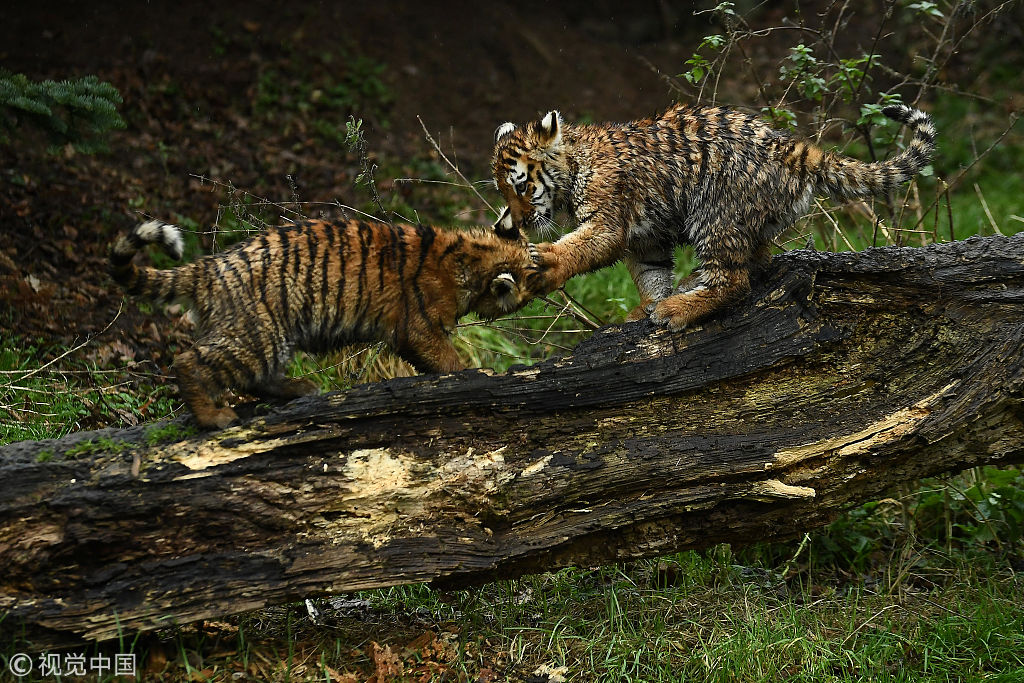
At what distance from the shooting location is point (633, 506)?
439 cm

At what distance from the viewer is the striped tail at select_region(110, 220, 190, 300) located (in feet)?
13.8

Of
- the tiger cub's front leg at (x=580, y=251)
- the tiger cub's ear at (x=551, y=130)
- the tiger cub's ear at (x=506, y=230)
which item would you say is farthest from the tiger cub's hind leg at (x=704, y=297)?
the tiger cub's ear at (x=551, y=130)

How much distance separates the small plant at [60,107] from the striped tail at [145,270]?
1.68m

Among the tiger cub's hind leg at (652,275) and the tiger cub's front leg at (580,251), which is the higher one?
the tiger cub's front leg at (580,251)

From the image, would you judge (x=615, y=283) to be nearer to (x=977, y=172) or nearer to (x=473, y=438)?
(x=473, y=438)

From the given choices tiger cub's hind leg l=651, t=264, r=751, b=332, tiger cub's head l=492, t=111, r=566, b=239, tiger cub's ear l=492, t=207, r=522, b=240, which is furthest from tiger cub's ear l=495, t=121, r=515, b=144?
tiger cub's hind leg l=651, t=264, r=751, b=332

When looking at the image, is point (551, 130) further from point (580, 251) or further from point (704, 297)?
point (704, 297)

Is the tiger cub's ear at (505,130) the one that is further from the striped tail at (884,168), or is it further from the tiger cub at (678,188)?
the striped tail at (884,168)

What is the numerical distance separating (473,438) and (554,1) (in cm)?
1239

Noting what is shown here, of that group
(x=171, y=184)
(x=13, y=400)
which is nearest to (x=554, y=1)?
(x=171, y=184)

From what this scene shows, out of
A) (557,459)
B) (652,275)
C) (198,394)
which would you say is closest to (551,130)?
(652,275)

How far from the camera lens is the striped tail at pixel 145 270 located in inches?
166

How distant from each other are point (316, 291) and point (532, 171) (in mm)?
1959

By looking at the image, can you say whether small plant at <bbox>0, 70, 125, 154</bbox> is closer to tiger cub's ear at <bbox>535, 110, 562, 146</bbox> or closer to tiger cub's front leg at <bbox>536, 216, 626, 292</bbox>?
tiger cub's ear at <bbox>535, 110, 562, 146</bbox>
